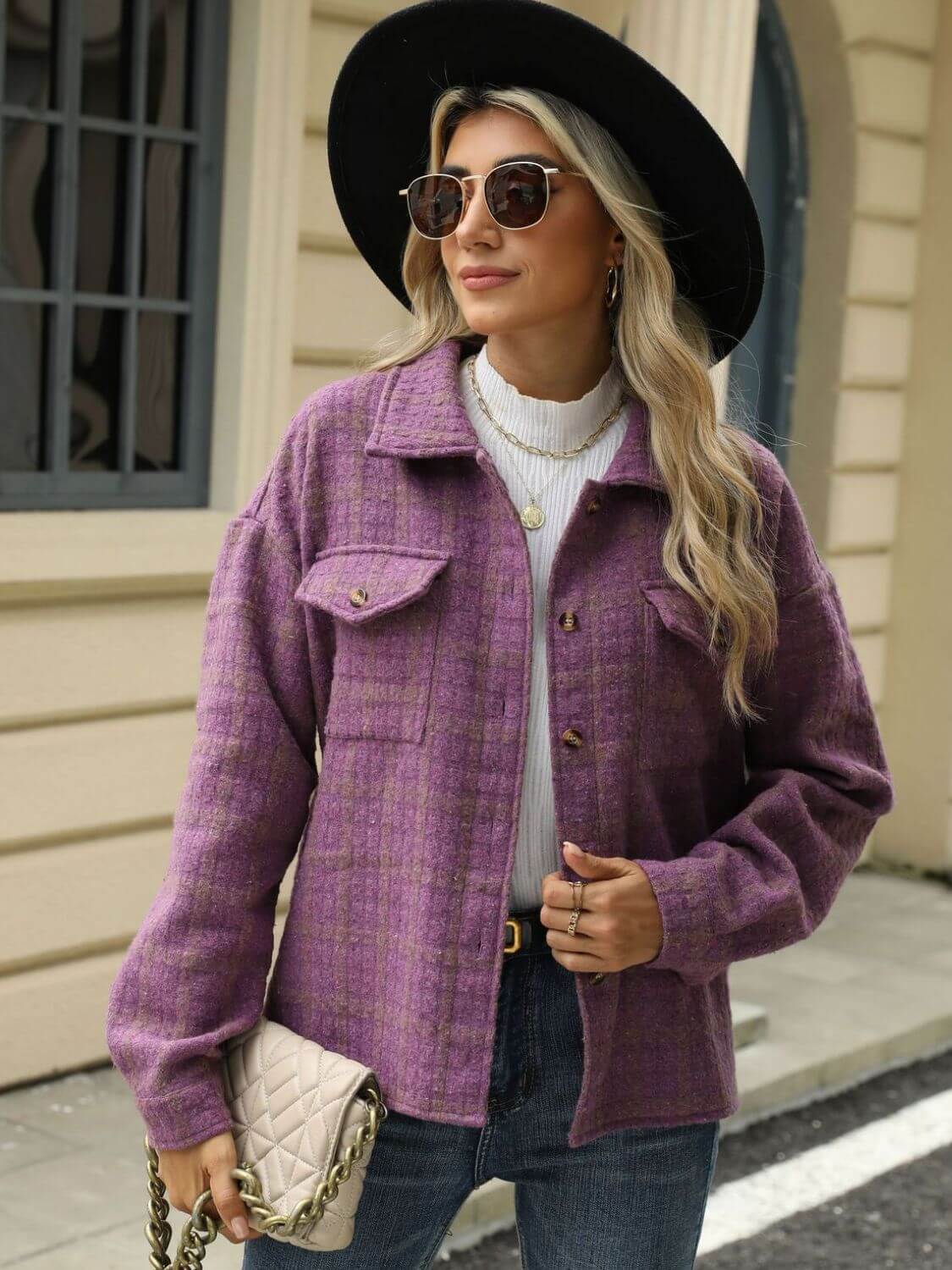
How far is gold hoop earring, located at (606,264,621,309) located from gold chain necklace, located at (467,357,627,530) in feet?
0.39

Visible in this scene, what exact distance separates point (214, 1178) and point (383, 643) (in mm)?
609

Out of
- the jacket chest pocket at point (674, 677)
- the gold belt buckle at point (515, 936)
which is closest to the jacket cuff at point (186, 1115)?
the gold belt buckle at point (515, 936)

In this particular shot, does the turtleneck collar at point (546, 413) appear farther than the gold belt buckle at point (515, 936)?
Yes

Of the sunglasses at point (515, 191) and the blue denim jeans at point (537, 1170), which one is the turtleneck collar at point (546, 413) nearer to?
the sunglasses at point (515, 191)

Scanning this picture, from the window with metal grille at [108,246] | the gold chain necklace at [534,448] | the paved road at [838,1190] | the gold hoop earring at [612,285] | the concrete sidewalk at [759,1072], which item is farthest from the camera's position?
the window with metal grille at [108,246]

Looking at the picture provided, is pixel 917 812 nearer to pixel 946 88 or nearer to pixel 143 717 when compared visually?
pixel 946 88

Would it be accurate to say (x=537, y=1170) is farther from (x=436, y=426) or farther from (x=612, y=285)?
(x=612, y=285)

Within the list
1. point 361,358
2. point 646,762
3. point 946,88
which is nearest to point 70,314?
point 361,358

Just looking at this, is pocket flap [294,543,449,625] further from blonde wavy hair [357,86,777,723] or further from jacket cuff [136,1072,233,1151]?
jacket cuff [136,1072,233,1151]

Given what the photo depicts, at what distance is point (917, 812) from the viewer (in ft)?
26.7

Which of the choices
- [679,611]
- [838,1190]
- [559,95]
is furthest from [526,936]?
[838,1190]

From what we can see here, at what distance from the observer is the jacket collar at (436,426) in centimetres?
210

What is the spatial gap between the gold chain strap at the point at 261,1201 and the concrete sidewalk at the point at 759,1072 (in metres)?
1.89

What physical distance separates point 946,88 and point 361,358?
6.05 meters
